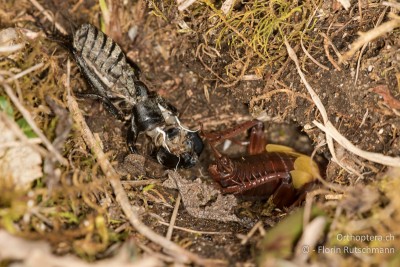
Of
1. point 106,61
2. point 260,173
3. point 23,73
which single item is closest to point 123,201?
point 23,73

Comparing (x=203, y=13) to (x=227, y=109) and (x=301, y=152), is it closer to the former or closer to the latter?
(x=227, y=109)

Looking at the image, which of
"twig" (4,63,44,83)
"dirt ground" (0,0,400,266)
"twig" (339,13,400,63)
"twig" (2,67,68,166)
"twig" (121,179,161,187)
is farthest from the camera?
"twig" (121,179,161,187)

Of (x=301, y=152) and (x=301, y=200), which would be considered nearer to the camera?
(x=301, y=200)

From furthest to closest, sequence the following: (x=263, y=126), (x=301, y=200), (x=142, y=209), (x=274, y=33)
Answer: (x=263, y=126) < (x=301, y=200) < (x=274, y=33) < (x=142, y=209)

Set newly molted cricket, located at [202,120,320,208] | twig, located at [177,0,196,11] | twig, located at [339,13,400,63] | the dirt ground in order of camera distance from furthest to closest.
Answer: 1. newly molted cricket, located at [202,120,320,208]
2. twig, located at [177,0,196,11]
3. twig, located at [339,13,400,63]
4. the dirt ground

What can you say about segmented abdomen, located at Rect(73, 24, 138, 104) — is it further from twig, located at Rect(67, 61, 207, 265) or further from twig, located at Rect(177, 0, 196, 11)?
twig, located at Rect(177, 0, 196, 11)

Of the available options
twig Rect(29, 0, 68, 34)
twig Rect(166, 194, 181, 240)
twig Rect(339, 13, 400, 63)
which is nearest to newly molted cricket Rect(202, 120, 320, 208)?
twig Rect(166, 194, 181, 240)

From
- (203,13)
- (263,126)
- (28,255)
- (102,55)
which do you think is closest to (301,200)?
(263,126)

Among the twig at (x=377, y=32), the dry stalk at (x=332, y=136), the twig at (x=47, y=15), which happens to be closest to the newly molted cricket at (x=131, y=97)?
the twig at (x=47, y=15)
